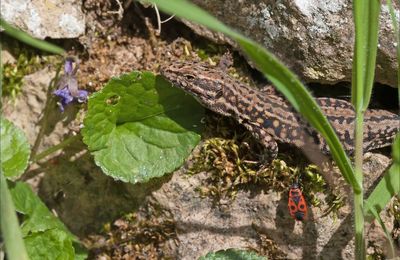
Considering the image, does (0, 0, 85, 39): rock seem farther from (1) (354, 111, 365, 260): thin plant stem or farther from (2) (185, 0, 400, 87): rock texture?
(1) (354, 111, 365, 260): thin plant stem

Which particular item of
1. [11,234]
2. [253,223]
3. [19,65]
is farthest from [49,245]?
[11,234]

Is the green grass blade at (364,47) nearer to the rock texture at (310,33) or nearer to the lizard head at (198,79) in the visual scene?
Result: the rock texture at (310,33)

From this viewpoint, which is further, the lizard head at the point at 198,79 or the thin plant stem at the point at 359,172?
the lizard head at the point at 198,79

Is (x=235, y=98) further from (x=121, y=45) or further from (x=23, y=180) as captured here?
(x=23, y=180)

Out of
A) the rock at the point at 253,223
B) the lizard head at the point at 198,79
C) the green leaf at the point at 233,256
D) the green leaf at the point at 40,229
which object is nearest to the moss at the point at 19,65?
the green leaf at the point at 40,229

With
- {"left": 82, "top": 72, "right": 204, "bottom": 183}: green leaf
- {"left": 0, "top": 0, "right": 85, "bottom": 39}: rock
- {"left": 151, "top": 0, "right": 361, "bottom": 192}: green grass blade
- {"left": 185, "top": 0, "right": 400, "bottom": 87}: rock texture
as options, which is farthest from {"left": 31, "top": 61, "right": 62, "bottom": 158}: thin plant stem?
{"left": 151, "top": 0, "right": 361, "bottom": 192}: green grass blade

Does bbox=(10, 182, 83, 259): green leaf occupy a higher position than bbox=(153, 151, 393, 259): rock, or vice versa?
bbox=(153, 151, 393, 259): rock
